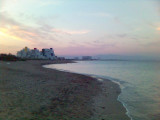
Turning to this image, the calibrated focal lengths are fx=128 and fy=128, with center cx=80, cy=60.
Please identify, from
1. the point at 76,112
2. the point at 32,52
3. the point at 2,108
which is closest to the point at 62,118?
the point at 76,112

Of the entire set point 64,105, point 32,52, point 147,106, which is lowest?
point 147,106

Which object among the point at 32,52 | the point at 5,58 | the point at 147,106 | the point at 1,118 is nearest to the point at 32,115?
the point at 1,118

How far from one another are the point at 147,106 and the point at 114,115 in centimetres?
327

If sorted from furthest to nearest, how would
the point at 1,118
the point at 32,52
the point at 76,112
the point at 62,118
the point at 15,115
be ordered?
the point at 32,52 → the point at 76,112 → the point at 62,118 → the point at 15,115 → the point at 1,118

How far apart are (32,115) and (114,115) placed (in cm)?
366

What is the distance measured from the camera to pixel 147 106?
26.3 ft

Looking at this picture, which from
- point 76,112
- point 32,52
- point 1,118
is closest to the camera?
point 1,118

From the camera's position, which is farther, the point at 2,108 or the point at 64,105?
the point at 64,105

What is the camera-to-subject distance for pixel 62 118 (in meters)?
4.99

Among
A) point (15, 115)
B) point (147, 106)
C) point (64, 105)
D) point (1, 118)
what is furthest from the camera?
point (147, 106)

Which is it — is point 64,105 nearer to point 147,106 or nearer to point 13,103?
point 13,103

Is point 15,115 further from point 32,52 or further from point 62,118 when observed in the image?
point 32,52

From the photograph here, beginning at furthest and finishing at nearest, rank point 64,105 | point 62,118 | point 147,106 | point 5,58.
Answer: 1. point 5,58
2. point 147,106
3. point 64,105
4. point 62,118

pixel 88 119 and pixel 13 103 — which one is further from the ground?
pixel 13 103
